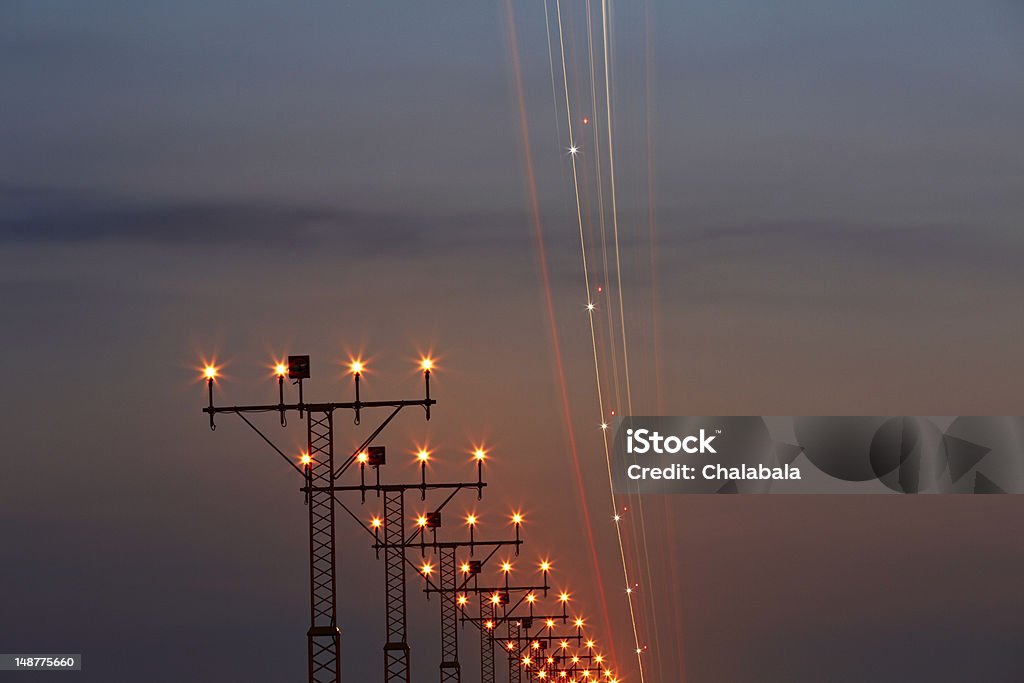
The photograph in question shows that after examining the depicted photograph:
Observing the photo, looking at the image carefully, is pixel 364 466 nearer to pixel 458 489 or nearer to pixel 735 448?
pixel 458 489

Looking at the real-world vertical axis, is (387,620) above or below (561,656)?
below

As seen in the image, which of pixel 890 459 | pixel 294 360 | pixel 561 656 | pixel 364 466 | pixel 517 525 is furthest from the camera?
pixel 561 656

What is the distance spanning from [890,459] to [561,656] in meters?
74.4

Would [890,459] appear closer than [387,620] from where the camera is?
Yes

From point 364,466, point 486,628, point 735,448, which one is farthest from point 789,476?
point 486,628

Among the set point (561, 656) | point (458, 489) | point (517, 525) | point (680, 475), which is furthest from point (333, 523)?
point (561, 656)

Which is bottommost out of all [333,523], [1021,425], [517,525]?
[333,523]

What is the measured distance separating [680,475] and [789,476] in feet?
8.88

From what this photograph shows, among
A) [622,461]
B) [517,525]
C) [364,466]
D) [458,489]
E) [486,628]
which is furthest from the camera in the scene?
[486,628]

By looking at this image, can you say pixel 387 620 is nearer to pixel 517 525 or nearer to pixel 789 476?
pixel 517 525

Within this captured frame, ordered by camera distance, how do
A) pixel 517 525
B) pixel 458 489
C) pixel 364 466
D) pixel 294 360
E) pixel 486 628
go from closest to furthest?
pixel 294 360, pixel 364 466, pixel 458 489, pixel 517 525, pixel 486 628

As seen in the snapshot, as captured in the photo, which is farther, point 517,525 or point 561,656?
point 561,656

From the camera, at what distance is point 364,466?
52.6 meters

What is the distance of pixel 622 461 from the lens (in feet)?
139
